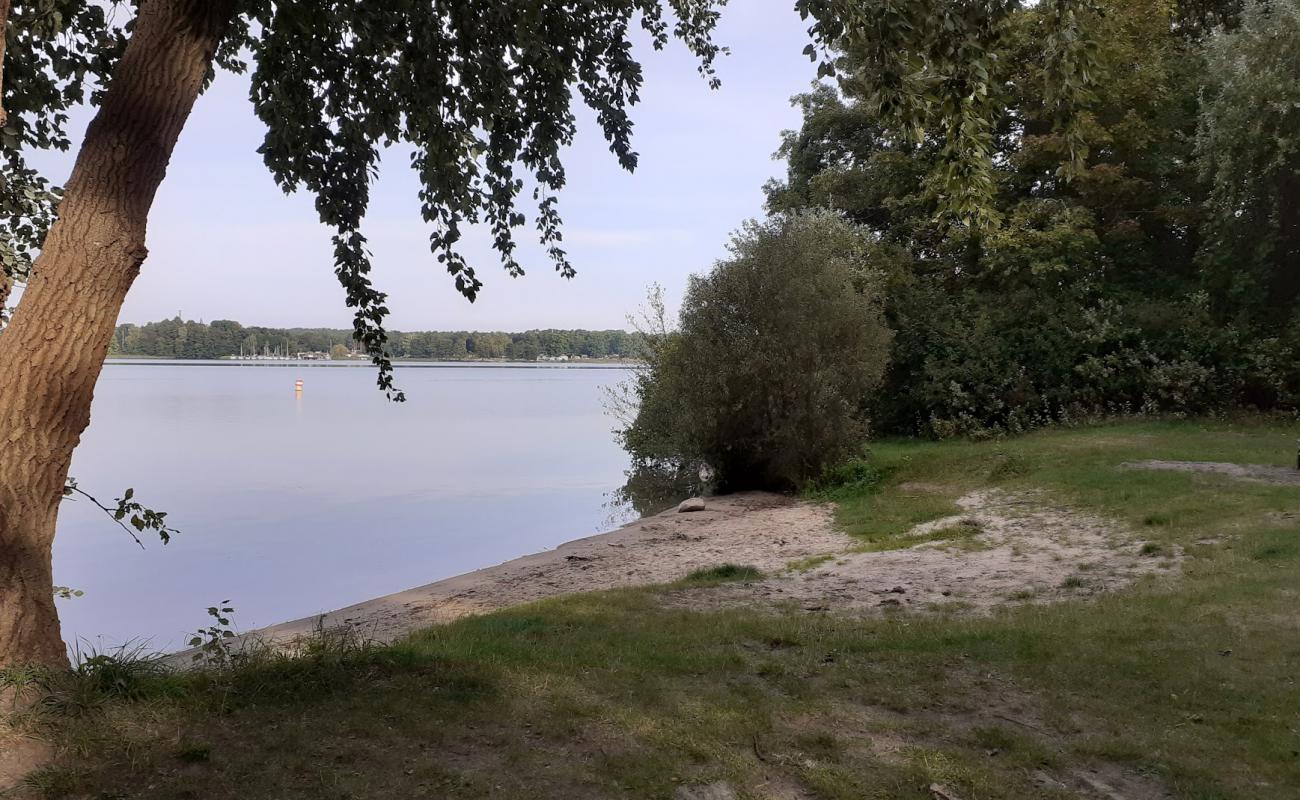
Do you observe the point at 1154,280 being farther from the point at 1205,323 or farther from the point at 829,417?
the point at 829,417

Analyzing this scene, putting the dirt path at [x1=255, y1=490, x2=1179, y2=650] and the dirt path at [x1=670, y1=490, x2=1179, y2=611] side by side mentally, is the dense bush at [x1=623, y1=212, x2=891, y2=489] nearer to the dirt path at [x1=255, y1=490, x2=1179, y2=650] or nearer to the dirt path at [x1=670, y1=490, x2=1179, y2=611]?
the dirt path at [x1=255, y1=490, x2=1179, y2=650]

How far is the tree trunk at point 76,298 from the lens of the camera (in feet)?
11.9

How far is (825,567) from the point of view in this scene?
915 centimetres

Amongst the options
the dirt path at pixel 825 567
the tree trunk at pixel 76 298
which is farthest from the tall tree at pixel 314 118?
the dirt path at pixel 825 567

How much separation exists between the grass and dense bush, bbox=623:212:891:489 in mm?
8562

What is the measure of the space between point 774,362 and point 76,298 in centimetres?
1225

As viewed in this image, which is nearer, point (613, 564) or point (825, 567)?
point (825, 567)

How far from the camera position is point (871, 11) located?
4559mm

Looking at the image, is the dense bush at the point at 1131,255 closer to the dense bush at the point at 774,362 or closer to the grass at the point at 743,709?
the dense bush at the point at 774,362

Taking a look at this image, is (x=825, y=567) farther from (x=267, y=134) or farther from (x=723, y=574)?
(x=267, y=134)

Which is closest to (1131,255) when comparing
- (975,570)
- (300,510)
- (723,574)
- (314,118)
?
(975,570)

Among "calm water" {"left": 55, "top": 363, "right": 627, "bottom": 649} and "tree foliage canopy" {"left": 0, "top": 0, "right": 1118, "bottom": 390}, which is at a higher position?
"tree foliage canopy" {"left": 0, "top": 0, "right": 1118, "bottom": 390}

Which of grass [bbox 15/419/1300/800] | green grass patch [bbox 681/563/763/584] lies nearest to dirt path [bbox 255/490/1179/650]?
green grass patch [bbox 681/563/763/584]

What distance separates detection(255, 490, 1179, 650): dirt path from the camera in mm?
7570
